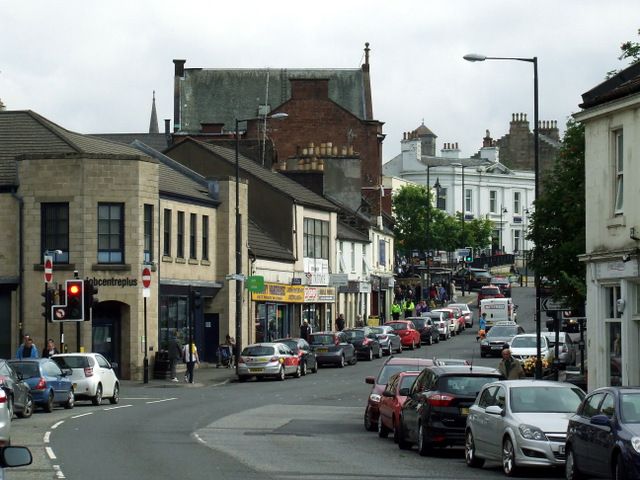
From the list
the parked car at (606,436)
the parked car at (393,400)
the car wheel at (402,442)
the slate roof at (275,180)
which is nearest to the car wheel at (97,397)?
the parked car at (393,400)

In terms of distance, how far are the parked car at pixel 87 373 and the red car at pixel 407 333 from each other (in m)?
29.0

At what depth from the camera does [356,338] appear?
58.4m

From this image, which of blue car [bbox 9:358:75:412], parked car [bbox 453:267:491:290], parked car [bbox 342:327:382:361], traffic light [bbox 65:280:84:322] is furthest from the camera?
parked car [bbox 453:267:491:290]

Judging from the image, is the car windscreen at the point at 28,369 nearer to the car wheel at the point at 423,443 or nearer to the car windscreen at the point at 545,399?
Answer: the car wheel at the point at 423,443

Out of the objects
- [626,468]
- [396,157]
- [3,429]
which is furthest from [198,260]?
[396,157]

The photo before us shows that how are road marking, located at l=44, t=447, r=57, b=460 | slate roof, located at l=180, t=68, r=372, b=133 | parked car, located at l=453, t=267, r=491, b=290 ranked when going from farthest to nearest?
parked car, located at l=453, t=267, r=491, b=290
slate roof, located at l=180, t=68, r=372, b=133
road marking, located at l=44, t=447, r=57, b=460

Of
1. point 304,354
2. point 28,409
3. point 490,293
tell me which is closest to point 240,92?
point 490,293

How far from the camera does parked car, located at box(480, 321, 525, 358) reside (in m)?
55.5

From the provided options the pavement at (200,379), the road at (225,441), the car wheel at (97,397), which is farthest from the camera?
the pavement at (200,379)

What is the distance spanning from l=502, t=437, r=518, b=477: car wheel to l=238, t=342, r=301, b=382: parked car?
28.6 metres

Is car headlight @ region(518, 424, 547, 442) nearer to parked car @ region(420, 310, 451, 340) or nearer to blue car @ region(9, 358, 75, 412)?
blue car @ region(9, 358, 75, 412)

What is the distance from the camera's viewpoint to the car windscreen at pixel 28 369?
3195 cm

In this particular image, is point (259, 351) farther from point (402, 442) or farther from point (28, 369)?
point (402, 442)

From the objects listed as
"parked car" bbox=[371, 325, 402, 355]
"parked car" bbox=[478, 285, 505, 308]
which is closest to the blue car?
"parked car" bbox=[371, 325, 402, 355]
